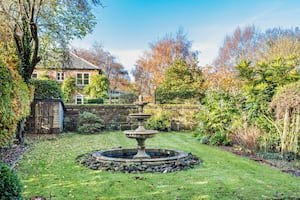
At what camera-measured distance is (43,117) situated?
14531 mm

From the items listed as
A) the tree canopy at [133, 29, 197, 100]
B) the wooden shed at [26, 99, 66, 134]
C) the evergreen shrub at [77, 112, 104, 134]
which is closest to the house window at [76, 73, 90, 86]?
the tree canopy at [133, 29, 197, 100]

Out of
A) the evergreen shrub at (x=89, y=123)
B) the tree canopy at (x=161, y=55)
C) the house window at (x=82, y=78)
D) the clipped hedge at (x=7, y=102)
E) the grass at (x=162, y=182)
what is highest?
the tree canopy at (x=161, y=55)

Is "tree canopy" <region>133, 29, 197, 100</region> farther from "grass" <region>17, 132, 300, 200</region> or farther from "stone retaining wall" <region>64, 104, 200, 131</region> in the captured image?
"grass" <region>17, 132, 300, 200</region>

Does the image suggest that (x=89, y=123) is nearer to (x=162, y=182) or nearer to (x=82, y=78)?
(x=162, y=182)

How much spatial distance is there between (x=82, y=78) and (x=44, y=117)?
16.4 m

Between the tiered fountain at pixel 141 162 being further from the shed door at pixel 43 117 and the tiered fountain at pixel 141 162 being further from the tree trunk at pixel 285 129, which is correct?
the shed door at pixel 43 117

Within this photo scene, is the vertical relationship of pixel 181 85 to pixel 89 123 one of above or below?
above

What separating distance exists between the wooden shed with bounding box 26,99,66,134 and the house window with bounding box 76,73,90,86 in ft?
52.4

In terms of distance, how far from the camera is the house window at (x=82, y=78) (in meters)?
30.4

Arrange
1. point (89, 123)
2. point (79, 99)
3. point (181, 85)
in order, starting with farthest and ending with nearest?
point (79, 99) < point (181, 85) < point (89, 123)

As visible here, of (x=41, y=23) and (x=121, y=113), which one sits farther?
(x=121, y=113)

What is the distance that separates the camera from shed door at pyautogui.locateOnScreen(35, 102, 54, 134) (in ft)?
47.6

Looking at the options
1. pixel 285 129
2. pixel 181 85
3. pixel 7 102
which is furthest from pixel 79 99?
pixel 285 129

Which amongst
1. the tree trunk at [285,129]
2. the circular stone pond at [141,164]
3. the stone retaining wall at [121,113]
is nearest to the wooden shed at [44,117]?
the stone retaining wall at [121,113]
